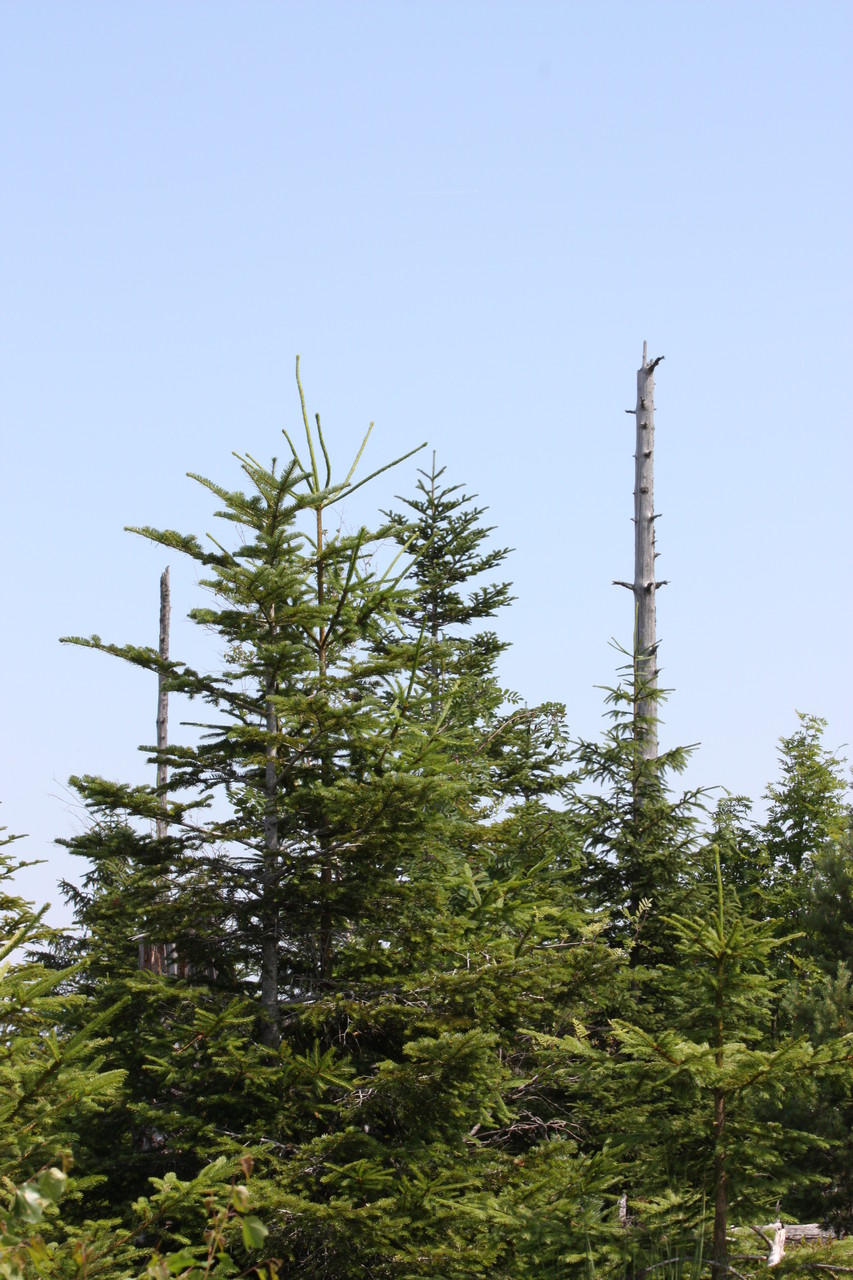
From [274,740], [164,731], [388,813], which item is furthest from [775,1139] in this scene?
[164,731]

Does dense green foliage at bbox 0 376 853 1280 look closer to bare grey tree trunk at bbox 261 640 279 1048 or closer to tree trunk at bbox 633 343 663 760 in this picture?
bare grey tree trunk at bbox 261 640 279 1048

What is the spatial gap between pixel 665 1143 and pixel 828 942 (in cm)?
1084

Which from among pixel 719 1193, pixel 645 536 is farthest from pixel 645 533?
pixel 719 1193

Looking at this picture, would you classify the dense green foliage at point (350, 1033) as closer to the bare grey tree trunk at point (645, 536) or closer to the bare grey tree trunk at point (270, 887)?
the bare grey tree trunk at point (270, 887)

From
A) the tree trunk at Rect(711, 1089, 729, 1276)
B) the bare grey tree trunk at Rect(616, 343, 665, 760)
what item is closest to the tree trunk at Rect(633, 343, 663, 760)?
the bare grey tree trunk at Rect(616, 343, 665, 760)

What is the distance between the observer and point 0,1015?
5410 mm

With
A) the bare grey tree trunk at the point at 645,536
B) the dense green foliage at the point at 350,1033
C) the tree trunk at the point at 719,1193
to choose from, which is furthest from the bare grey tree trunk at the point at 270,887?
the bare grey tree trunk at the point at 645,536

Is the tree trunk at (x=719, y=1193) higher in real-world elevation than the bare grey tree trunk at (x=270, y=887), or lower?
lower

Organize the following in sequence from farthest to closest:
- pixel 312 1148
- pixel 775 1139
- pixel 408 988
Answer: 1. pixel 408 988
2. pixel 312 1148
3. pixel 775 1139

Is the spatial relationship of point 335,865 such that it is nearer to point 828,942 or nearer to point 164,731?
point 828,942

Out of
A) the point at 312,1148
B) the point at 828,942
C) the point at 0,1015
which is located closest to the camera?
the point at 0,1015

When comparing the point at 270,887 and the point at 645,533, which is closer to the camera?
the point at 270,887

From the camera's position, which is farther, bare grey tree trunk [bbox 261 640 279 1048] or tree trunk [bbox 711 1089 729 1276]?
bare grey tree trunk [bbox 261 640 279 1048]

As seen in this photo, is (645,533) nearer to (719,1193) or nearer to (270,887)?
(270,887)
